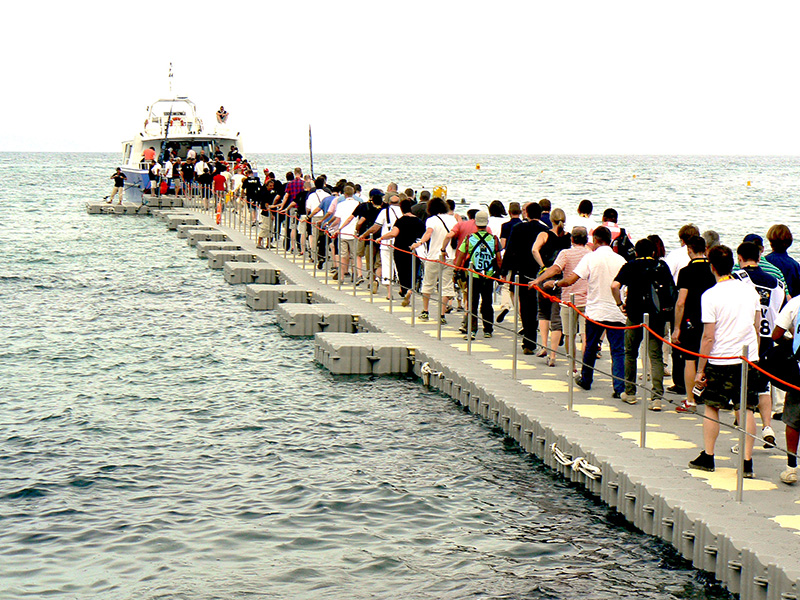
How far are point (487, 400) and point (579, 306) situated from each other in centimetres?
169

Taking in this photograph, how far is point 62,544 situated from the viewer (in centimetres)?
788

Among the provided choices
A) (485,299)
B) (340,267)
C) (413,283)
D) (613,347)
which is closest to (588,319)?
(613,347)

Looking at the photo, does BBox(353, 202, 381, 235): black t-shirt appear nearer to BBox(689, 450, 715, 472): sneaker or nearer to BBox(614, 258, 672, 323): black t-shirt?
BBox(614, 258, 672, 323): black t-shirt

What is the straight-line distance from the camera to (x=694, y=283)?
30.6 feet

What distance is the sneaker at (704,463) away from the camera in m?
7.97

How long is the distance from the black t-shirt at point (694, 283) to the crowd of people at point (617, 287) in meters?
0.01

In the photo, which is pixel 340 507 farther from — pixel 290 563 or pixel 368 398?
pixel 368 398

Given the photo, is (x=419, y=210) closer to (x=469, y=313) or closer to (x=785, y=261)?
(x=469, y=313)

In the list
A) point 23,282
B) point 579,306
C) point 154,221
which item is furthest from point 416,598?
point 154,221

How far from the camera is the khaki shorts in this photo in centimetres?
1471

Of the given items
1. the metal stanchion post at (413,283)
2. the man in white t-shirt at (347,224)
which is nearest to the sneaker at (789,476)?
the metal stanchion post at (413,283)

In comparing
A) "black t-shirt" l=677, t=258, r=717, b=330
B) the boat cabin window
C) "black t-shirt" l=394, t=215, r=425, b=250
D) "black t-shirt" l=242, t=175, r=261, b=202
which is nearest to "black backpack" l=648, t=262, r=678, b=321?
"black t-shirt" l=677, t=258, r=717, b=330

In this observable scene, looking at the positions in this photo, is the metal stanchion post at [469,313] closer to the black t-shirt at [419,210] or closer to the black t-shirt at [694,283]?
the black t-shirt at [419,210]

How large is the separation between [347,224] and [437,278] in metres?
4.18
